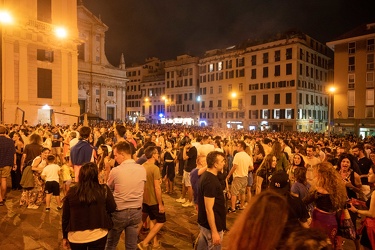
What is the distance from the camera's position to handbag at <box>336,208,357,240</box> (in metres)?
4.08

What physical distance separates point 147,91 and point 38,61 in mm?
45765

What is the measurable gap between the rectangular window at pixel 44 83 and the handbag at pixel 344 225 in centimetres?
3259

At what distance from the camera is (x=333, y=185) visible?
4043 mm

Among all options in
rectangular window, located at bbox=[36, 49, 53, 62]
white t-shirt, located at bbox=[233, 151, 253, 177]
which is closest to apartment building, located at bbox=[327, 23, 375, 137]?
white t-shirt, located at bbox=[233, 151, 253, 177]

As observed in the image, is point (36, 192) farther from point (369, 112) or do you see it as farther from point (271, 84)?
point (271, 84)

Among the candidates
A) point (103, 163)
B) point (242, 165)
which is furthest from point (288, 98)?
point (103, 163)

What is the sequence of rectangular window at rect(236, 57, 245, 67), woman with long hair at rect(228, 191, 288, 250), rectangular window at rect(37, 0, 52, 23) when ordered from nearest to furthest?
woman with long hair at rect(228, 191, 288, 250)
rectangular window at rect(37, 0, 52, 23)
rectangular window at rect(236, 57, 245, 67)

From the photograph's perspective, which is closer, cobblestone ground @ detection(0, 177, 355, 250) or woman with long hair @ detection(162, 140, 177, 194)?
cobblestone ground @ detection(0, 177, 355, 250)

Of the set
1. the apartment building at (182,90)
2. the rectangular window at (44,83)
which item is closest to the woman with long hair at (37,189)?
the rectangular window at (44,83)

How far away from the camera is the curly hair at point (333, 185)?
4008 millimetres

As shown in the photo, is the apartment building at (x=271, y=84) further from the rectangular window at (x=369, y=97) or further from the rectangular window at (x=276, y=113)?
the rectangular window at (x=369, y=97)

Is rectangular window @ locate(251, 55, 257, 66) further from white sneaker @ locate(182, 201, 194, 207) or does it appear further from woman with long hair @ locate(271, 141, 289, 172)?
white sneaker @ locate(182, 201, 194, 207)

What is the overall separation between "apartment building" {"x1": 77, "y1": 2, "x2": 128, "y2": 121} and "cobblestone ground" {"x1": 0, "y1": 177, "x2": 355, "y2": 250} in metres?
44.8

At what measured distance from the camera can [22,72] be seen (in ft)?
96.5
